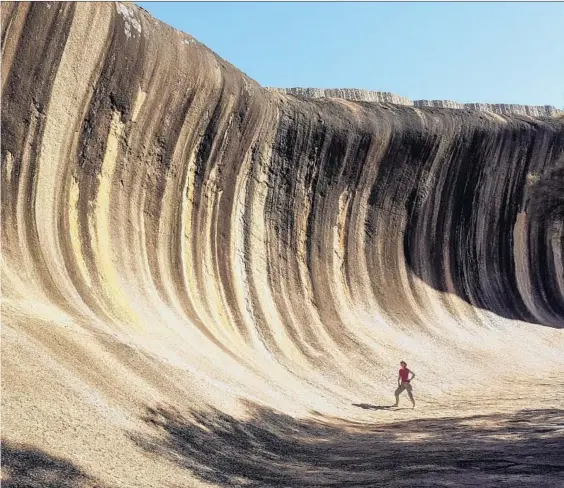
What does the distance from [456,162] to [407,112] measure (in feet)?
11.8

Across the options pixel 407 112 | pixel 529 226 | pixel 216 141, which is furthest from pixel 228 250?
pixel 529 226

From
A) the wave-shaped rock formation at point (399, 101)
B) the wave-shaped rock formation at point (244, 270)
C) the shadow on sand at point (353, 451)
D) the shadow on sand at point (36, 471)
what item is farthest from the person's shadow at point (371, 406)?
the wave-shaped rock formation at point (399, 101)

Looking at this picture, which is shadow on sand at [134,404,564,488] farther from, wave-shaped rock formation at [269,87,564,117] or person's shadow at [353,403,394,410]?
wave-shaped rock formation at [269,87,564,117]

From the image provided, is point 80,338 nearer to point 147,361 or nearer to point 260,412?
point 147,361

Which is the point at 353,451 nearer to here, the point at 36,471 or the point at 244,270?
the point at 36,471

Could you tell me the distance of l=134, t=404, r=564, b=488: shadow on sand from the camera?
8820 millimetres

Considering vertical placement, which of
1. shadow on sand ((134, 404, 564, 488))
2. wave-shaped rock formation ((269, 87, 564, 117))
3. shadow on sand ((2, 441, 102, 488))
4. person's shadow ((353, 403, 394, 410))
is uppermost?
wave-shaped rock formation ((269, 87, 564, 117))

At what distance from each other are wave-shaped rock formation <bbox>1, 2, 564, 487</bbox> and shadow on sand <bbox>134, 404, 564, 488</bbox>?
0.25ft

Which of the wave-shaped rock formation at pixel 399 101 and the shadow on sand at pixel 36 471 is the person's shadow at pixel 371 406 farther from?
the wave-shaped rock formation at pixel 399 101

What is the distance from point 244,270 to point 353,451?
1063 centimetres

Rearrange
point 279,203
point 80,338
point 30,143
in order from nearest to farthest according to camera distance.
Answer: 1. point 80,338
2. point 30,143
3. point 279,203

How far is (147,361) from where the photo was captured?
39.1ft

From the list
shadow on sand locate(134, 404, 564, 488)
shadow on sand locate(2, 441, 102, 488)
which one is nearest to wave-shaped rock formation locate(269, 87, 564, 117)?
shadow on sand locate(134, 404, 564, 488)

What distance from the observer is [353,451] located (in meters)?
11.3
